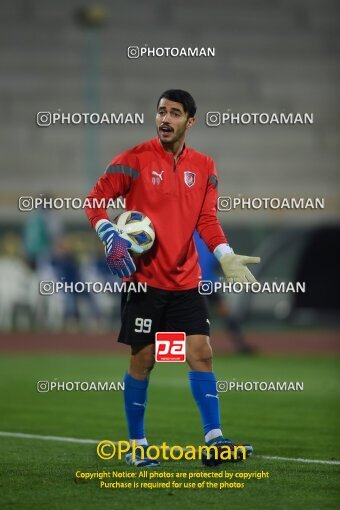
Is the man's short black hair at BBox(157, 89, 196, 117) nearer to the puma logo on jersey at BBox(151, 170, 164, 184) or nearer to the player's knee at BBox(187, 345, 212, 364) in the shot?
the puma logo on jersey at BBox(151, 170, 164, 184)

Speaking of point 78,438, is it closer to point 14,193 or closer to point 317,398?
point 317,398

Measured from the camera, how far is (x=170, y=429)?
25.4 ft

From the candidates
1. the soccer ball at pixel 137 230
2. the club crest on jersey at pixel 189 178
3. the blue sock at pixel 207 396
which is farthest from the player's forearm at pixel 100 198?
the blue sock at pixel 207 396

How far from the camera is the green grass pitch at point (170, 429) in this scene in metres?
5.07

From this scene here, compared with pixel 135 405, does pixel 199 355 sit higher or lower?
higher

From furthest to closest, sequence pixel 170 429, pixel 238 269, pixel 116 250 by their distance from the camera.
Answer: pixel 170 429
pixel 238 269
pixel 116 250

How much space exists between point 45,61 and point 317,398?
16.0 meters

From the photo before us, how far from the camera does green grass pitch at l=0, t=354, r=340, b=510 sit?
5.07 metres

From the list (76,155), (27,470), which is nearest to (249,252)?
(76,155)

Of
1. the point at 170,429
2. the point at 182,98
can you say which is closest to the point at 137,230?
the point at 182,98

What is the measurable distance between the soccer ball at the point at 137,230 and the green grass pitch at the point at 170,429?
44.2 inches

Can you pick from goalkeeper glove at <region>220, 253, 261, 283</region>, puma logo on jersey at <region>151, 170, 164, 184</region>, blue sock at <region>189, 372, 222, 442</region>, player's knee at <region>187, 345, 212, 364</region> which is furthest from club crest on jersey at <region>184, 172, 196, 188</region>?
blue sock at <region>189, 372, 222, 442</region>

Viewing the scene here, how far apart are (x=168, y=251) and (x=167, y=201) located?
0.87 feet

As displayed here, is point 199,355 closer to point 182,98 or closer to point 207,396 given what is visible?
point 207,396
